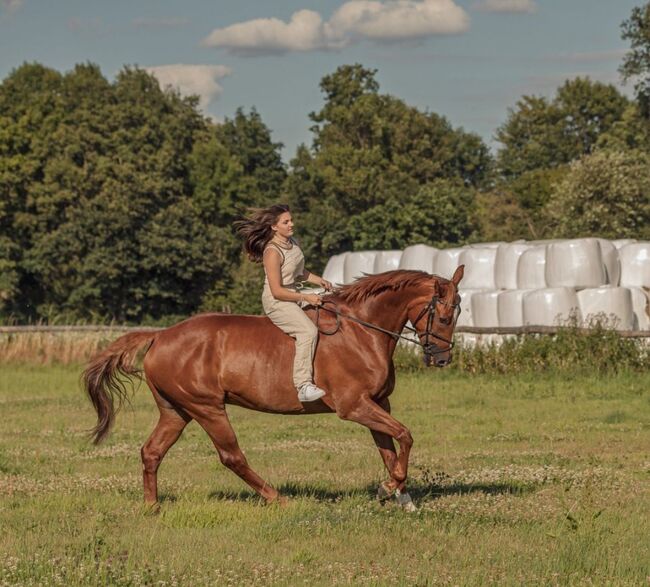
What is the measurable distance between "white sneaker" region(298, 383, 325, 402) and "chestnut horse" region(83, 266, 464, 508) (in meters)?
0.18

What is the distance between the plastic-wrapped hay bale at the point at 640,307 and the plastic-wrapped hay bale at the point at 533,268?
2992 millimetres

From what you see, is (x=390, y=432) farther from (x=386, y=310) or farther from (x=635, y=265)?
(x=635, y=265)

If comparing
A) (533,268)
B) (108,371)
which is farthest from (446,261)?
(108,371)

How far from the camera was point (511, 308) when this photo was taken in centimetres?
3353

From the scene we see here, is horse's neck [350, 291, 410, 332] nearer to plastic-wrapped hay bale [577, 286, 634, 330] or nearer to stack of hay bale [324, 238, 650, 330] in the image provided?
stack of hay bale [324, 238, 650, 330]

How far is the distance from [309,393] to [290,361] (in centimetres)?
40

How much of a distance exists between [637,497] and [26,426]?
484 inches

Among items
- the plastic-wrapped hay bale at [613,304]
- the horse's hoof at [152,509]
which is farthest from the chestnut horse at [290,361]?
the plastic-wrapped hay bale at [613,304]

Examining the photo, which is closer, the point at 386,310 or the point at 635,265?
the point at 386,310

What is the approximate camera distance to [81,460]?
52.2 feet

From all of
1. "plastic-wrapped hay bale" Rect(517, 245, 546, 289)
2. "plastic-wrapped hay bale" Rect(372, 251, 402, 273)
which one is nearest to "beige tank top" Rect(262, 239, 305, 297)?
"plastic-wrapped hay bale" Rect(517, 245, 546, 289)

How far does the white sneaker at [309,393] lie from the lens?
11.2 meters

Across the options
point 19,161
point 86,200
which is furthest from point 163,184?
point 19,161

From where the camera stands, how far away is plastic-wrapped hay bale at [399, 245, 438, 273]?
1602 inches
